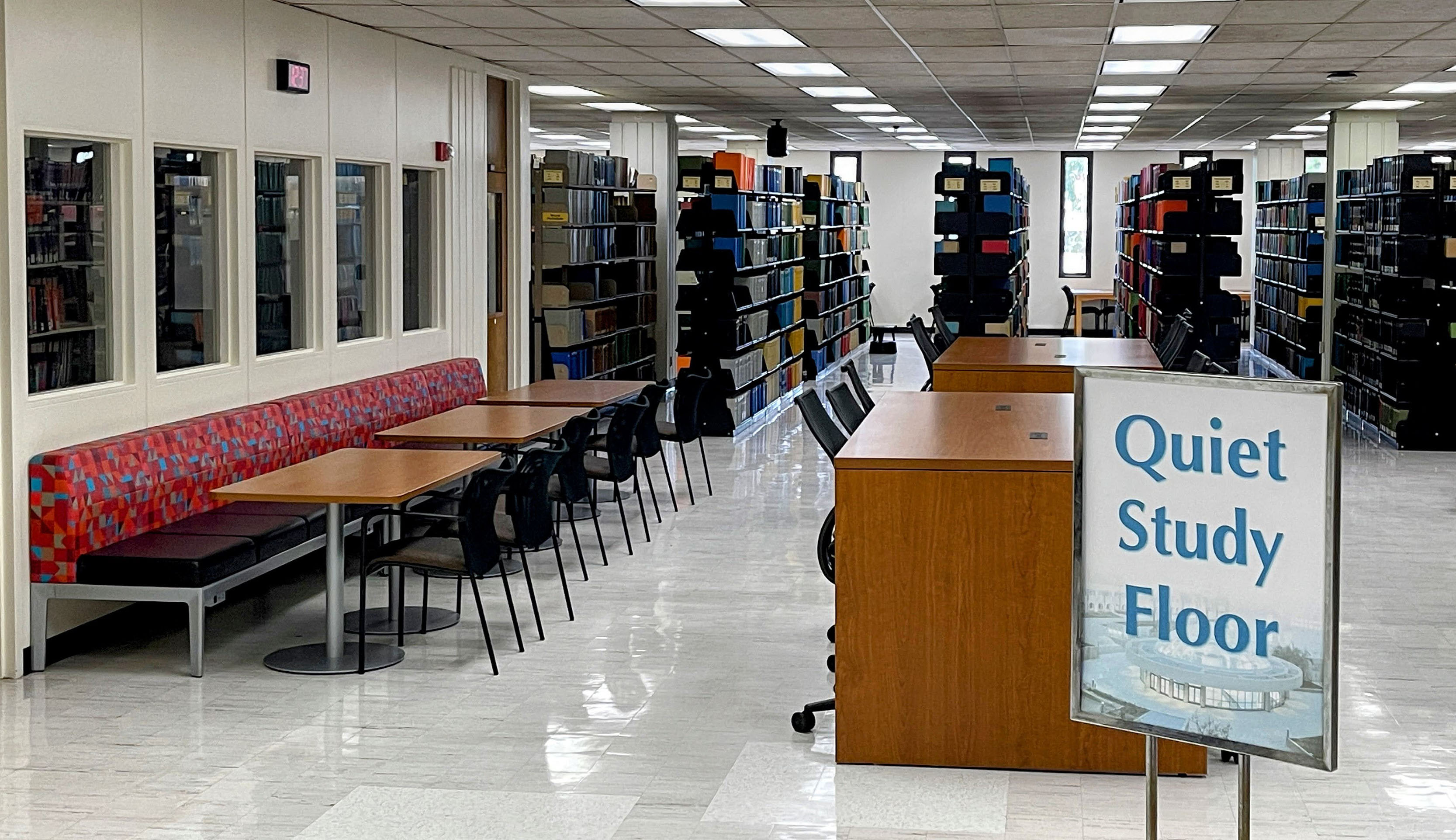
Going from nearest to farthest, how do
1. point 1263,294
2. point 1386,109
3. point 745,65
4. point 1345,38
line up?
1. point 1345,38
2. point 745,65
3. point 1386,109
4. point 1263,294

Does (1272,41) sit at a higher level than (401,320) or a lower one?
higher

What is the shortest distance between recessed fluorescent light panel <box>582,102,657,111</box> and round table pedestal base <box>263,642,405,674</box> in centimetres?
862

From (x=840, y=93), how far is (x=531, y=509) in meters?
7.61

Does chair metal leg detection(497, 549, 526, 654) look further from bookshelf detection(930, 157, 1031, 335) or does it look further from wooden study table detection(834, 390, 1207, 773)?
bookshelf detection(930, 157, 1031, 335)

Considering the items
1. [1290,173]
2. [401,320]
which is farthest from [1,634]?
[1290,173]

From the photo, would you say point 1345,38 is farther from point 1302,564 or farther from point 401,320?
point 1302,564

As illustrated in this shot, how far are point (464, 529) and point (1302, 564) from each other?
385 cm

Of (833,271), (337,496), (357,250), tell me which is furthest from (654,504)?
(833,271)

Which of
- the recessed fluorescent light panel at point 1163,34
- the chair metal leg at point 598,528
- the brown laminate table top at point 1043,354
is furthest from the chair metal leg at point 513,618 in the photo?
the recessed fluorescent light panel at point 1163,34

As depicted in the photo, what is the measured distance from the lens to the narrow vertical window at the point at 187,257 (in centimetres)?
709

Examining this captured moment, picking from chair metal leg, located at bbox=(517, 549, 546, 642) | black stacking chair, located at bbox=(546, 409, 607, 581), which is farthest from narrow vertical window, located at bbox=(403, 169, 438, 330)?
chair metal leg, located at bbox=(517, 549, 546, 642)

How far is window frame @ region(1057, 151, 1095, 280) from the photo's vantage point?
2552 cm

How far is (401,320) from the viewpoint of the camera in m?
9.75

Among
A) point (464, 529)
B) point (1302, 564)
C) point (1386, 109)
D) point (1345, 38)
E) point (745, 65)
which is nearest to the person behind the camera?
point (1302, 564)
